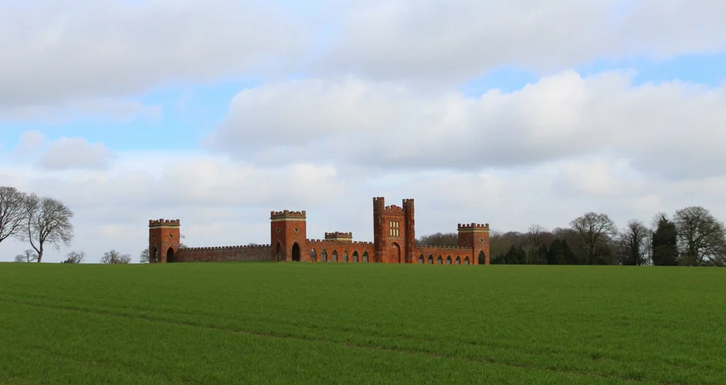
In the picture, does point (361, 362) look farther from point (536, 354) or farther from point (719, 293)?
point (719, 293)

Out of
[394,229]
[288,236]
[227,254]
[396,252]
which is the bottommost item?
[396,252]

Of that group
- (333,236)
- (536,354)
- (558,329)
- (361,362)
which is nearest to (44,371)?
(361,362)

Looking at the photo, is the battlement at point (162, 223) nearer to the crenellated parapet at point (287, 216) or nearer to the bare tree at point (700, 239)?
the crenellated parapet at point (287, 216)

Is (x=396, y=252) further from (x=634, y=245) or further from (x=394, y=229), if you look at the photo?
(x=634, y=245)

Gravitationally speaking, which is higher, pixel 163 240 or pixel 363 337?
pixel 163 240

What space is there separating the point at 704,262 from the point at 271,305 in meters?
81.8

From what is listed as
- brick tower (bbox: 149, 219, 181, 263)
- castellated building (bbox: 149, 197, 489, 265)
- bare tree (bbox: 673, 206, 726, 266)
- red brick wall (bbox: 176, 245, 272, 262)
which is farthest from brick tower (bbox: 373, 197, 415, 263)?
bare tree (bbox: 673, 206, 726, 266)

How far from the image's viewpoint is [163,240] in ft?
306

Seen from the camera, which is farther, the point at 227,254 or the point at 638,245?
the point at 638,245

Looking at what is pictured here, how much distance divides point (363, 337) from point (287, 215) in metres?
67.1

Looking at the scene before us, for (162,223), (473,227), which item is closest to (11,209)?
(162,223)

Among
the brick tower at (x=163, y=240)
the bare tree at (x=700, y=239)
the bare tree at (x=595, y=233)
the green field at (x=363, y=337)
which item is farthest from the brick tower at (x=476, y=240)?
the green field at (x=363, y=337)

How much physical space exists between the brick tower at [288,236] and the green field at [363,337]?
54.5 metres

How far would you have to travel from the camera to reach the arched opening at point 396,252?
3821 inches
